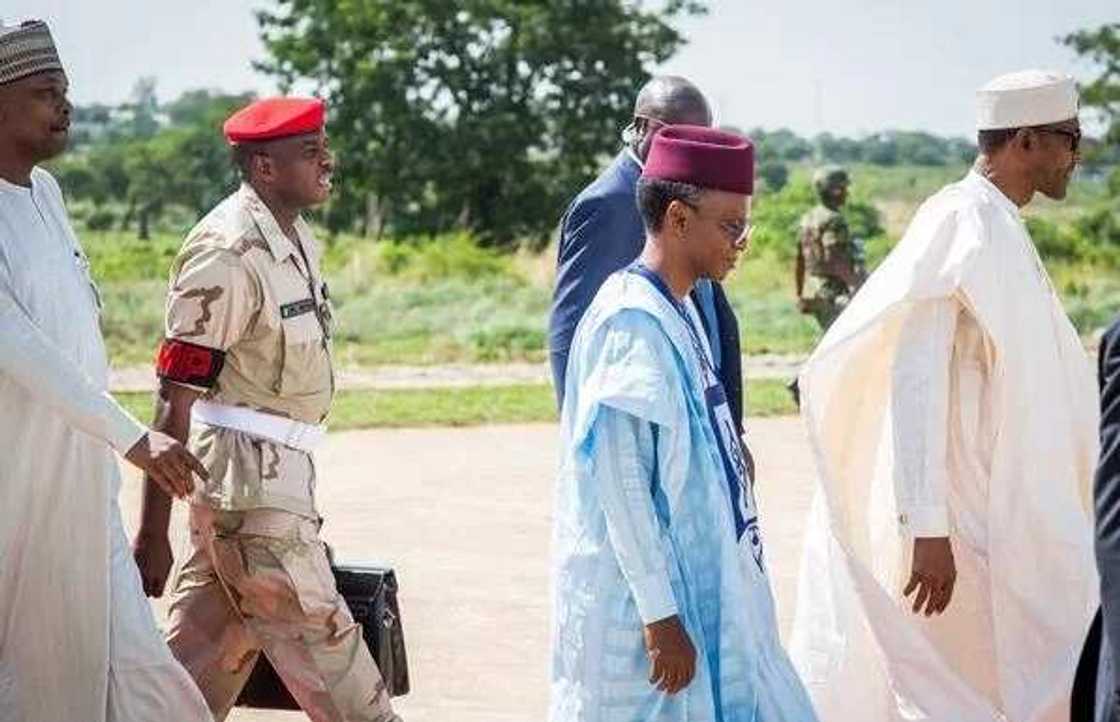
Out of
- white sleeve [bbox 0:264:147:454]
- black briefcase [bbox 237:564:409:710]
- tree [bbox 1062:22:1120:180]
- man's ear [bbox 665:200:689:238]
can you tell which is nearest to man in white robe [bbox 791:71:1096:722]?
black briefcase [bbox 237:564:409:710]

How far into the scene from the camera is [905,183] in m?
85.8

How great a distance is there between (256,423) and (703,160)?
5.24 ft

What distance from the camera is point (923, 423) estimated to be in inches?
227

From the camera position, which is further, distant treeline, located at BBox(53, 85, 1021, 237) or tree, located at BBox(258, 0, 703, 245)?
distant treeline, located at BBox(53, 85, 1021, 237)

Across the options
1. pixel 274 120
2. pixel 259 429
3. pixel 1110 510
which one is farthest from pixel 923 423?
pixel 1110 510

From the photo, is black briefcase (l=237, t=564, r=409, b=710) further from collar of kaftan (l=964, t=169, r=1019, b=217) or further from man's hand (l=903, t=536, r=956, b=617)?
collar of kaftan (l=964, t=169, r=1019, b=217)

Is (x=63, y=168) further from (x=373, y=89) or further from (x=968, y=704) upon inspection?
(x=968, y=704)

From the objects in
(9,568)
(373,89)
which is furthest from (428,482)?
(373,89)

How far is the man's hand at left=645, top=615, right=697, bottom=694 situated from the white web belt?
5.18 feet

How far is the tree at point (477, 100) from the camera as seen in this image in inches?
1913

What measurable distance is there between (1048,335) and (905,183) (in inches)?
3186

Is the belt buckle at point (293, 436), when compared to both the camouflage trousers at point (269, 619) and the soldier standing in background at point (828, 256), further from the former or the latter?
the soldier standing in background at point (828, 256)

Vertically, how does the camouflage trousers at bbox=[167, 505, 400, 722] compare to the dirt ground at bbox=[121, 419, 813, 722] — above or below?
above

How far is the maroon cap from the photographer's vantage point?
4637 millimetres
